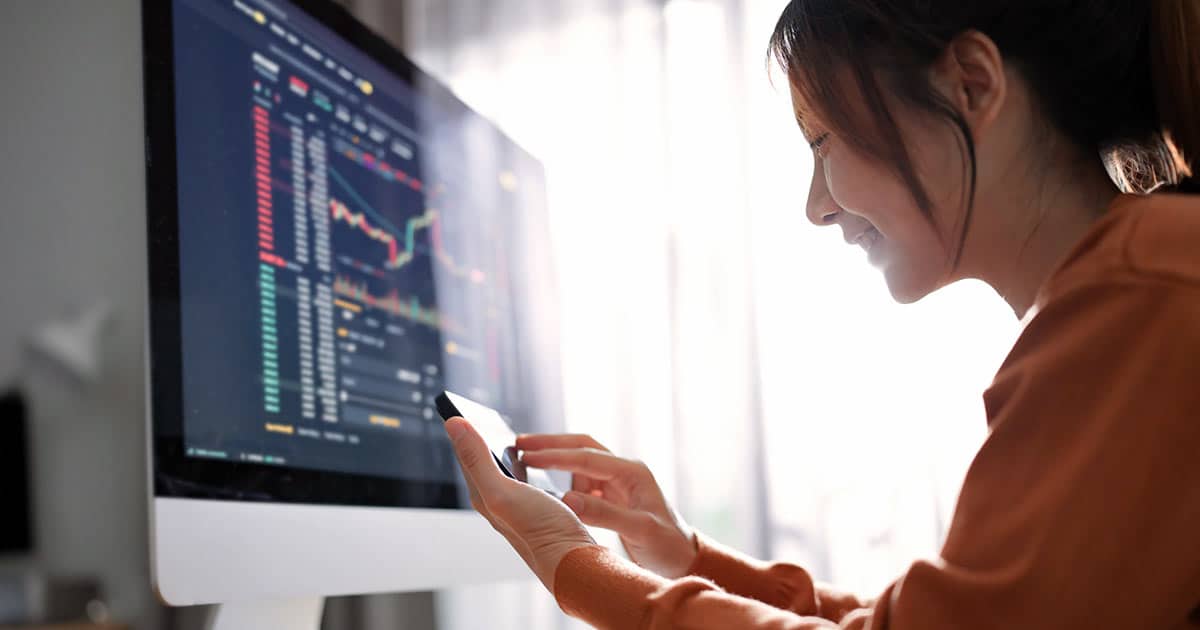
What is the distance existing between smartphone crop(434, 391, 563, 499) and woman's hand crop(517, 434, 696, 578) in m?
0.02

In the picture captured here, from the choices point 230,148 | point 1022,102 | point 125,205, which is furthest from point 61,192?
point 1022,102

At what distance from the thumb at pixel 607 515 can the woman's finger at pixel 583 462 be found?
3cm

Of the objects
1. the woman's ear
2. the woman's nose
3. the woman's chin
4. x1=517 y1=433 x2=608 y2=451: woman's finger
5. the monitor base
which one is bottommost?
the monitor base

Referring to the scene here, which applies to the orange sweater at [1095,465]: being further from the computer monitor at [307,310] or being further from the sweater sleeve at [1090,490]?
the computer monitor at [307,310]

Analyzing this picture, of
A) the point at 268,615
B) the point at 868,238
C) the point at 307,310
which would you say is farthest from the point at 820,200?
the point at 268,615

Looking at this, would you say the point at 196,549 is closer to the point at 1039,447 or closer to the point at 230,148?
the point at 230,148

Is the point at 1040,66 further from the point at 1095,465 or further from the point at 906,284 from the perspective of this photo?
the point at 1095,465

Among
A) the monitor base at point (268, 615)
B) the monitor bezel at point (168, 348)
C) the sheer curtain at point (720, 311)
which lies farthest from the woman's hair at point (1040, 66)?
the sheer curtain at point (720, 311)

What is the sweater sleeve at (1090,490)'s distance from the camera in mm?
559

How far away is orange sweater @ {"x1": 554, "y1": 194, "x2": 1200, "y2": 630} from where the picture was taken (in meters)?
0.56

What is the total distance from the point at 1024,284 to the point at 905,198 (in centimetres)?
12

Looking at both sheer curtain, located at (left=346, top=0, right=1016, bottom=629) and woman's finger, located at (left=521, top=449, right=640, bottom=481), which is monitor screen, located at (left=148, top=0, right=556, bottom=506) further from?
sheer curtain, located at (left=346, top=0, right=1016, bottom=629)

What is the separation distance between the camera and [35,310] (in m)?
2.14

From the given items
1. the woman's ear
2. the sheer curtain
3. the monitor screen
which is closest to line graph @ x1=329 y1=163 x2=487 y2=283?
the monitor screen
